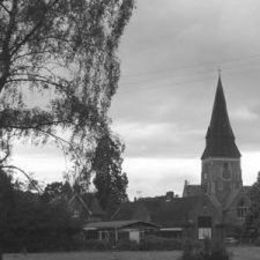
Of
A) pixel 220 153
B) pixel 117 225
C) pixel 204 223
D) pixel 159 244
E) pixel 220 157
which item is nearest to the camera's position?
pixel 159 244

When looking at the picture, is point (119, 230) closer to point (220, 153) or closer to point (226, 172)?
point (226, 172)


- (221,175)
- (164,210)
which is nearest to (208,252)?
(164,210)

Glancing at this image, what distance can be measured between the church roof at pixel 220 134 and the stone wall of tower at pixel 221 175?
1509 millimetres

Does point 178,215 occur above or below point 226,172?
below

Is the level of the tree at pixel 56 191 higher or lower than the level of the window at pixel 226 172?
lower

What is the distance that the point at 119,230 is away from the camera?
89.9 metres

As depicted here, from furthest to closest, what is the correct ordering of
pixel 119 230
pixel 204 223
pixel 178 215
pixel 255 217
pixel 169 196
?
1. pixel 169 196
2. pixel 204 223
3. pixel 178 215
4. pixel 119 230
5. pixel 255 217

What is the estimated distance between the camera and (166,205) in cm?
10881

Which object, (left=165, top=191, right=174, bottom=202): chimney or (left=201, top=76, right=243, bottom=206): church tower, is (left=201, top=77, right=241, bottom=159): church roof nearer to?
(left=201, top=76, right=243, bottom=206): church tower

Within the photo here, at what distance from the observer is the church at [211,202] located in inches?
4058

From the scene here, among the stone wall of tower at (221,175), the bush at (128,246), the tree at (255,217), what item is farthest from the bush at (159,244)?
the stone wall of tower at (221,175)

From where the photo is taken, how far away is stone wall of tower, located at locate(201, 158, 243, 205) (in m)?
149

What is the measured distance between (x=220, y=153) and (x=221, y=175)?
5.51 m

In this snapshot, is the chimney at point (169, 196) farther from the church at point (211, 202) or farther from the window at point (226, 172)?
the window at point (226, 172)
